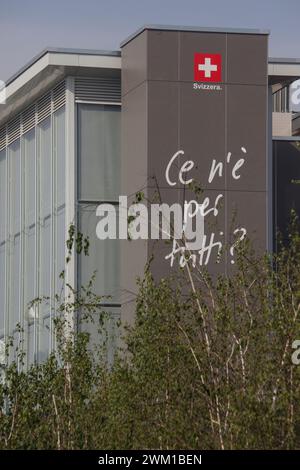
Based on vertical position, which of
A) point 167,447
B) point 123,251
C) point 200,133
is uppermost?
point 200,133

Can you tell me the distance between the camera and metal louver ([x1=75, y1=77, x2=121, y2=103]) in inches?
1736

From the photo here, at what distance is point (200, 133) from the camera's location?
138 feet

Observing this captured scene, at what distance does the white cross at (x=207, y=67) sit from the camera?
1661 inches

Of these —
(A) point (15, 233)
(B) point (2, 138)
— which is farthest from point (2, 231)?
(B) point (2, 138)

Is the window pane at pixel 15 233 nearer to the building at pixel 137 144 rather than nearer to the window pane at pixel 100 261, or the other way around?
the building at pixel 137 144

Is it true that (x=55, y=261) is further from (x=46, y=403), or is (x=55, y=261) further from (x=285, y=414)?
(x=285, y=414)

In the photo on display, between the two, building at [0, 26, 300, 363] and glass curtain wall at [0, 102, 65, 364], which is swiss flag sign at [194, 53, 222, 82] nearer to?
building at [0, 26, 300, 363]

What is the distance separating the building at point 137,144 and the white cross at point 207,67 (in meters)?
0.02

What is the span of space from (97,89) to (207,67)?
3190 millimetres

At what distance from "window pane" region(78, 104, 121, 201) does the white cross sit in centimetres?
281

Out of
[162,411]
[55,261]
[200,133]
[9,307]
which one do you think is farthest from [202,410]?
[9,307]

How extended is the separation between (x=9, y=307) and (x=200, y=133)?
9463 mm

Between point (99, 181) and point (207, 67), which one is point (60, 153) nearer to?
point (99, 181)

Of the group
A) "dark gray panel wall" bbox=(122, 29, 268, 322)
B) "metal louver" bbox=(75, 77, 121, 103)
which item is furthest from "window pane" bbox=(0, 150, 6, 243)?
"dark gray panel wall" bbox=(122, 29, 268, 322)
